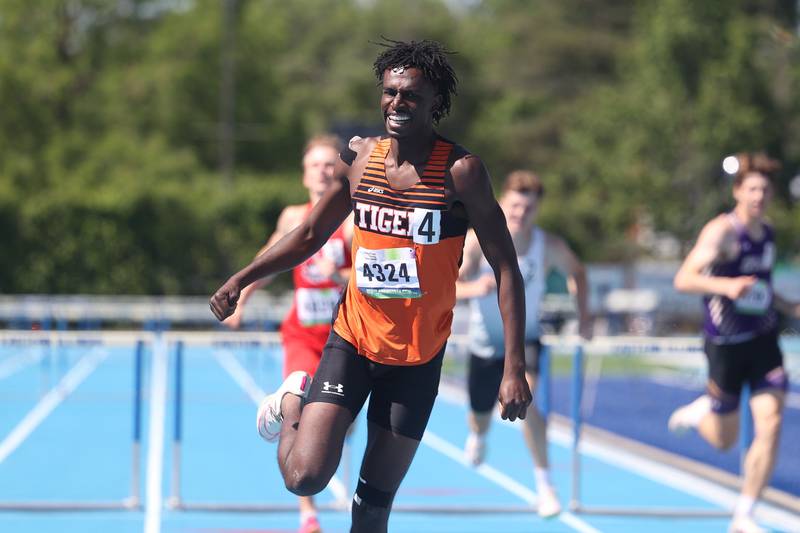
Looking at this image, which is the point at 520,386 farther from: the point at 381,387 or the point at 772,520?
the point at 772,520

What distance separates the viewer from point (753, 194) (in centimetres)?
770

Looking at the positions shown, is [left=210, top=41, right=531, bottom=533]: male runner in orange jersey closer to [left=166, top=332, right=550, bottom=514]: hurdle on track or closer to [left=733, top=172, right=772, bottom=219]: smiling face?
[left=733, top=172, right=772, bottom=219]: smiling face

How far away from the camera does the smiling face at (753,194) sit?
771 centimetres

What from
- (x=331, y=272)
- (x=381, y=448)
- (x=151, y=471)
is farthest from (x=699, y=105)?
(x=381, y=448)

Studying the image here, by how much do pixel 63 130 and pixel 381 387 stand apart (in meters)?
46.5

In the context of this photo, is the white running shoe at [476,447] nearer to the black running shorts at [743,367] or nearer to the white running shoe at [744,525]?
the black running shorts at [743,367]

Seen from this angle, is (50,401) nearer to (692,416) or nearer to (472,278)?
(472,278)

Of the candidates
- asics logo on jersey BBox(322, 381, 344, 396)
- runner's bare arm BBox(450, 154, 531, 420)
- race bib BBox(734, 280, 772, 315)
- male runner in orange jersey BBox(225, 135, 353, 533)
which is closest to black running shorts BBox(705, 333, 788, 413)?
race bib BBox(734, 280, 772, 315)

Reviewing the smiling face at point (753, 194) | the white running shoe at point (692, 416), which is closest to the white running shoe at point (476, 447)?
the white running shoe at point (692, 416)

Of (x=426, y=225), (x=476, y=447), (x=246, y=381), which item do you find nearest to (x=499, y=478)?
(x=476, y=447)

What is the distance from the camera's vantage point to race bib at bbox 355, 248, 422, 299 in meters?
5.06

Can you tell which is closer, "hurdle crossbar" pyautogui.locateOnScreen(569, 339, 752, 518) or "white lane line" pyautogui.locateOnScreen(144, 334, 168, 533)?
"white lane line" pyautogui.locateOnScreen(144, 334, 168, 533)

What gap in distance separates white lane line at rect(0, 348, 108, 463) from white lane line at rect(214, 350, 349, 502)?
239cm

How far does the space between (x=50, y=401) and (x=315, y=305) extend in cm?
1076
